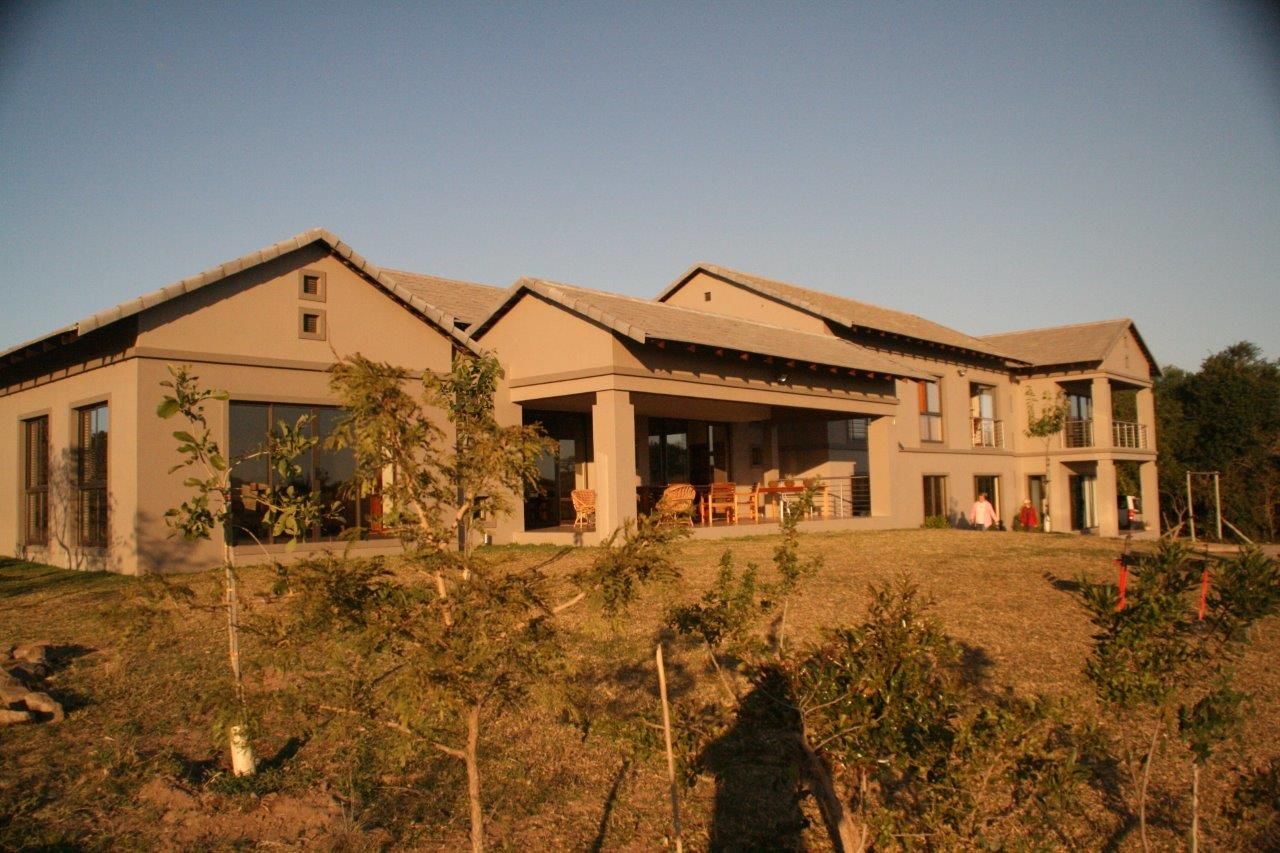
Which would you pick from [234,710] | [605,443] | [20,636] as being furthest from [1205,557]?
[605,443]

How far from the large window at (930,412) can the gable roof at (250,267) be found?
13.8 metres

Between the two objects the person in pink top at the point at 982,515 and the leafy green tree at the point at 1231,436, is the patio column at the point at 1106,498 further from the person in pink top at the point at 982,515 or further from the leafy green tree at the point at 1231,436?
the leafy green tree at the point at 1231,436

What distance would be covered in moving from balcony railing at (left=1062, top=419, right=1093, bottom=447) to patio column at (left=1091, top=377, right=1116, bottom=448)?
48 centimetres

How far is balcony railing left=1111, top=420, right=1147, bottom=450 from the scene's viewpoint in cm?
3369

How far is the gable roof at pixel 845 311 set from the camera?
2481 centimetres

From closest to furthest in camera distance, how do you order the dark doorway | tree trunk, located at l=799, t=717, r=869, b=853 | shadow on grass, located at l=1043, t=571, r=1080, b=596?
tree trunk, located at l=799, t=717, r=869, b=853 < shadow on grass, located at l=1043, t=571, r=1080, b=596 < the dark doorway

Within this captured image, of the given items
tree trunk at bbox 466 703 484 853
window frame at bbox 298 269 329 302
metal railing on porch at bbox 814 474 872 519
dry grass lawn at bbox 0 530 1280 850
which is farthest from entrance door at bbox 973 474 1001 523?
tree trunk at bbox 466 703 484 853

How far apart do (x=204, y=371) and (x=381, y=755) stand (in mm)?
11756

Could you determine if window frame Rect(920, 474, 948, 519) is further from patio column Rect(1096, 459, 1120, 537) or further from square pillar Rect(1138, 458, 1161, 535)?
square pillar Rect(1138, 458, 1161, 535)

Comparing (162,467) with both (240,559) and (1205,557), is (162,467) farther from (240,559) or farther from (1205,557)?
(1205,557)

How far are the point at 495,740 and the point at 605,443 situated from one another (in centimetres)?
973

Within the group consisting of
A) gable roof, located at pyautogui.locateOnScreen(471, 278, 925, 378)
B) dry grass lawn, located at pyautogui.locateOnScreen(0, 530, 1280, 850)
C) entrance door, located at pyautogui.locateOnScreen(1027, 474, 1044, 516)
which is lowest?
dry grass lawn, located at pyautogui.locateOnScreen(0, 530, 1280, 850)

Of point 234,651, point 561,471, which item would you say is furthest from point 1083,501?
point 234,651

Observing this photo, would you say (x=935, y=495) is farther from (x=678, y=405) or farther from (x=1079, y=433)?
(x=678, y=405)
